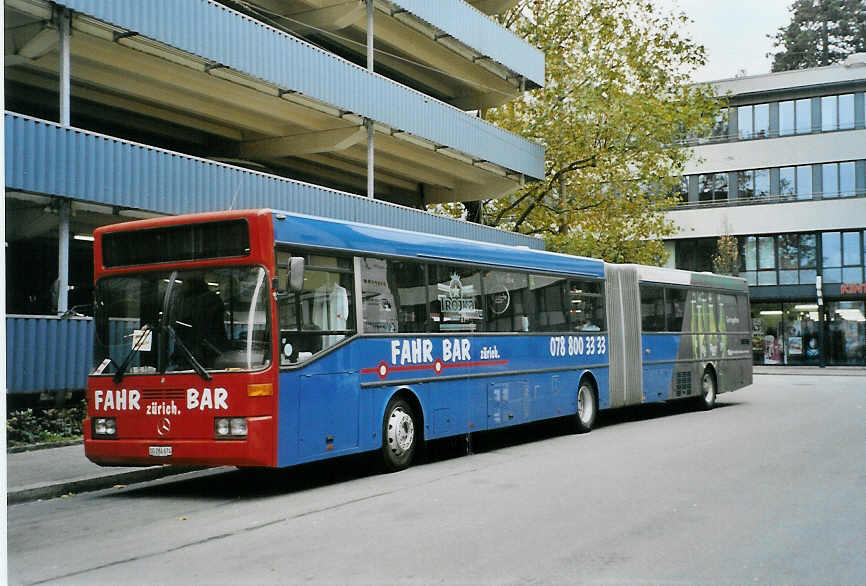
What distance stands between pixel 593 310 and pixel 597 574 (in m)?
12.4

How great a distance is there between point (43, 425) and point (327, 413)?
260 inches

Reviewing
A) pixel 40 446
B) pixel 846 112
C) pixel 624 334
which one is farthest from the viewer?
pixel 846 112

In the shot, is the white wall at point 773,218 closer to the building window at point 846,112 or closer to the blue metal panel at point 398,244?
the building window at point 846,112

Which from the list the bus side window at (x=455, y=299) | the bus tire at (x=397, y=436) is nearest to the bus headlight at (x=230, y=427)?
the bus tire at (x=397, y=436)

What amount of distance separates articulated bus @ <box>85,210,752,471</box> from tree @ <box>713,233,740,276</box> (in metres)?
35.3

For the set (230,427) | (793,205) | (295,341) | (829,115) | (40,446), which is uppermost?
(829,115)

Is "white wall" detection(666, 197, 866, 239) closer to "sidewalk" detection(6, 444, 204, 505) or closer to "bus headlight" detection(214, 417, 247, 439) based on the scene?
"sidewalk" detection(6, 444, 204, 505)

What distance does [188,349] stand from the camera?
10.4 meters

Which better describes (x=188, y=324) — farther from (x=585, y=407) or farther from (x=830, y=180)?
(x=830, y=180)

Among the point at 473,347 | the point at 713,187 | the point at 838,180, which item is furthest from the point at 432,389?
the point at 713,187

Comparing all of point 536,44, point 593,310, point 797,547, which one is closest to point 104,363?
point 797,547

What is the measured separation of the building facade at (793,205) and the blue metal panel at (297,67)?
2415cm

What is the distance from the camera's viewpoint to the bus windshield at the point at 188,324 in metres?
10.3

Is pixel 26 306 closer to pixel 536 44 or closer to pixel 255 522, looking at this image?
pixel 255 522
